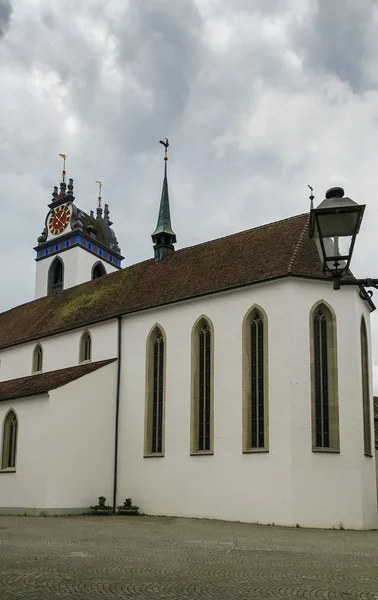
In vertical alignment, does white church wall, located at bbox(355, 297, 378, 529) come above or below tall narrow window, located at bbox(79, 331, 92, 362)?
below

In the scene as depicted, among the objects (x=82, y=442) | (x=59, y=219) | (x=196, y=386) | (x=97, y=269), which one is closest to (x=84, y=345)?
(x=82, y=442)

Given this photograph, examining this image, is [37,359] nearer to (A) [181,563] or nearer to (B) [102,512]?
(B) [102,512]

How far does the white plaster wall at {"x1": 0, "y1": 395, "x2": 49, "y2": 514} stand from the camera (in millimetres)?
23953

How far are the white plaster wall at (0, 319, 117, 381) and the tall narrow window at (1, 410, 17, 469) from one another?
383 cm

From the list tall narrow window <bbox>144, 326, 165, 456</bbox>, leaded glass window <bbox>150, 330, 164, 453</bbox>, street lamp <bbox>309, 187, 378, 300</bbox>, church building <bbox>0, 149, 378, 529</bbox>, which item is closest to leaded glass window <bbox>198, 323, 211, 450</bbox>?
church building <bbox>0, 149, 378, 529</bbox>

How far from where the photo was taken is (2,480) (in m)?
25.8

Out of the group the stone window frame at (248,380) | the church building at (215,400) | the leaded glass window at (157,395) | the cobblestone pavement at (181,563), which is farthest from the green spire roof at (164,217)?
the cobblestone pavement at (181,563)

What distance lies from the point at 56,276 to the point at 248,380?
2556 cm

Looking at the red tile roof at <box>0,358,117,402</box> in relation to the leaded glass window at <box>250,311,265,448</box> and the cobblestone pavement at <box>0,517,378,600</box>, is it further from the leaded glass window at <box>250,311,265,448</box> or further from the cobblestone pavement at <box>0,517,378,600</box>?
the cobblestone pavement at <box>0,517,378,600</box>

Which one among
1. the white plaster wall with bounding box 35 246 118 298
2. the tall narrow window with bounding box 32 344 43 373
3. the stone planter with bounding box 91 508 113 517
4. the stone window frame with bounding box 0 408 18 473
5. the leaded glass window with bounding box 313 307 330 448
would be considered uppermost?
the white plaster wall with bounding box 35 246 118 298

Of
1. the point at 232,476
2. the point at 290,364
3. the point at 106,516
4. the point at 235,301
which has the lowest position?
the point at 106,516

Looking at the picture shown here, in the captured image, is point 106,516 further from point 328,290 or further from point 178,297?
point 328,290

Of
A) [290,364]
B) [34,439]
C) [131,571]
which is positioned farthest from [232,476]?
[131,571]

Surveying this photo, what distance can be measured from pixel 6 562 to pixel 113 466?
15.2 metres
